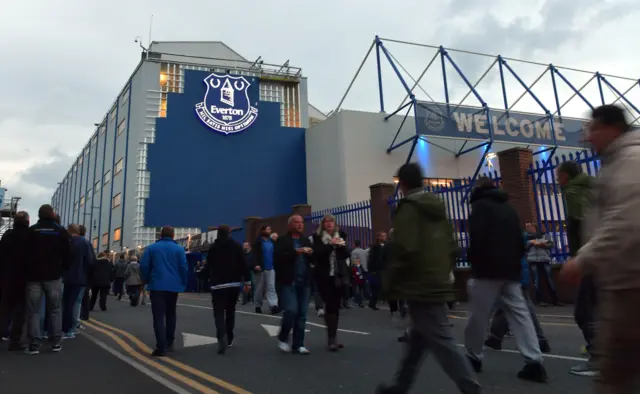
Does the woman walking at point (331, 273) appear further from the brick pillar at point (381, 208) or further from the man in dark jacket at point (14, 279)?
the brick pillar at point (381, 208)

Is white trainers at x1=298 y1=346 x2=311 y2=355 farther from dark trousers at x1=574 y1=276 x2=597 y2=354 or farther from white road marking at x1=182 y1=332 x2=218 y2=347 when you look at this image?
dark trousers at x1=574 y1=276 x2=597 y2=354

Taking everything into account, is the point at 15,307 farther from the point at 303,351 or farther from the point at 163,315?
the point at 303,351

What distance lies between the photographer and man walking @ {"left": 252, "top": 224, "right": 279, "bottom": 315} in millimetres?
10148

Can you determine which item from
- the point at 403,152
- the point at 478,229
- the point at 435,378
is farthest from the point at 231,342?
the point at 403,152

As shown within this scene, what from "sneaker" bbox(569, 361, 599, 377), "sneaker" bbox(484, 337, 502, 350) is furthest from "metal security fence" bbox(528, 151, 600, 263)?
"sneaker" bbox(569, 361, 599, 377)

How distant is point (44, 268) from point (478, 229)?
5.78 metres

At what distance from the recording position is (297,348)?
6.77 meters

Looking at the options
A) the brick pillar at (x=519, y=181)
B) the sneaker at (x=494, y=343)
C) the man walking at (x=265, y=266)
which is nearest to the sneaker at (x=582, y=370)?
the sneaker at (x=494, y=343)

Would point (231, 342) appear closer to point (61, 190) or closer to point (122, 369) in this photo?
point (122, 369)

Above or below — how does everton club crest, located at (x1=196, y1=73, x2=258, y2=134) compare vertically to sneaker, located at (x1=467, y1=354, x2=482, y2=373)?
above

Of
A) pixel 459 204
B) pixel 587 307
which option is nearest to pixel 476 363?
pixel 587 307

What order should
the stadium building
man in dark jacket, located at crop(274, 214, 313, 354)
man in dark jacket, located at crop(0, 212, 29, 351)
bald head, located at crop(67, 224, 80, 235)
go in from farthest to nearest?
the stadium building < bald head, located at crop(67, 224, 80, 235) < man in dark jacket, located at crop(0, 212, 29, 351) < man in dark jacket, located at crop(274, 214, 313, 354)

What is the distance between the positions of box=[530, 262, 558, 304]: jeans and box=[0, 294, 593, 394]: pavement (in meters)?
2.39

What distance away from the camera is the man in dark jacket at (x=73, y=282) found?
8.27 m
